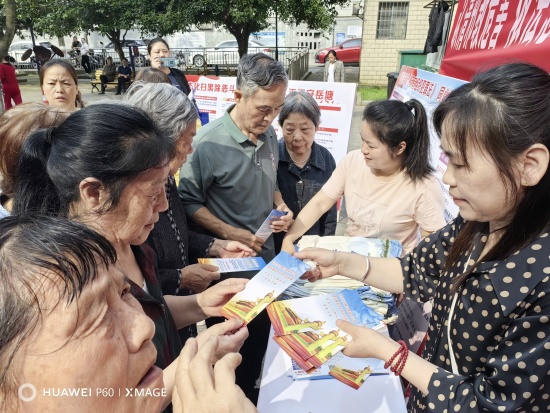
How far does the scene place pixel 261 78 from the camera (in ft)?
6.86

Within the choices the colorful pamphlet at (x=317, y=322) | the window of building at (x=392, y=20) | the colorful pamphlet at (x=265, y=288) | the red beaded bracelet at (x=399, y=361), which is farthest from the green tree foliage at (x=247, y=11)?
the red beaded bracelet at (x=399, y=361)

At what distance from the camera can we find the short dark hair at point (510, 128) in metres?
0.98

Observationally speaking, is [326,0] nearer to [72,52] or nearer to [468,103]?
[72,52]

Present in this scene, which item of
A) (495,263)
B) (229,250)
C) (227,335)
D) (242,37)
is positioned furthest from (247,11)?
(495,263)

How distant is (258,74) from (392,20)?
14.3m

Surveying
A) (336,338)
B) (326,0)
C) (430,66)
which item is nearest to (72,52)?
(326,0)

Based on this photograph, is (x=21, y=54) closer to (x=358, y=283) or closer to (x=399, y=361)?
(x=358, y=283)

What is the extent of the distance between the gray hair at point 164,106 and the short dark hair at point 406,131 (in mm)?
1017

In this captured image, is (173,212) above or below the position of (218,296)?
above

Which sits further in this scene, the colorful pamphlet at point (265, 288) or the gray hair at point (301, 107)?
the gray hair at point (301, 107)

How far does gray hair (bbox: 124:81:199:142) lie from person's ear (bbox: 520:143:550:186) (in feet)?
Result: 4.12

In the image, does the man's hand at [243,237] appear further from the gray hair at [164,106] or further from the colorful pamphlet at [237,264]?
the gray hair at [164,106]

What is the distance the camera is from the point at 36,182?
1162 mm

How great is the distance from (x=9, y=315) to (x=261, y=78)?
1.75 m
